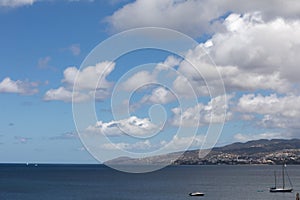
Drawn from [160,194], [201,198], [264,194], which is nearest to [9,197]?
[160,194]

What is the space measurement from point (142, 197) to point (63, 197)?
928 inches

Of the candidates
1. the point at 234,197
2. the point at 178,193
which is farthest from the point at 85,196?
the point at 234,197

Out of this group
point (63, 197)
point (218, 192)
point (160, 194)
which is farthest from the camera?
point (218, 192)

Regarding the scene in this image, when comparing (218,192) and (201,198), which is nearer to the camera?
(201,198)

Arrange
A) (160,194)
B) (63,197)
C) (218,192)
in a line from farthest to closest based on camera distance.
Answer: (218,192), (160,194), (63,197)

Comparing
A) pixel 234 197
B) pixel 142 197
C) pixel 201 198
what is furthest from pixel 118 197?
pixel 234 197

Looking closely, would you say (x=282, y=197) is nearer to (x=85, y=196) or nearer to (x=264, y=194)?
(x=264, y=194)

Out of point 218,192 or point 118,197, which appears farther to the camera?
point 218,192

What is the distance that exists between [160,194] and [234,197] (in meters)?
23.9

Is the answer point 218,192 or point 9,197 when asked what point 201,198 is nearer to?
point 218,192

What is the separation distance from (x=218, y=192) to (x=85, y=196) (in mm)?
49545

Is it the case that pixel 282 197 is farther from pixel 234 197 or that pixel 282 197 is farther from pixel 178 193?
pixel 178 193

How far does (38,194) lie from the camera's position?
600ft

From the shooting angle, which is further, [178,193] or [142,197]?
[178,193]
